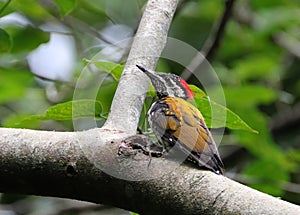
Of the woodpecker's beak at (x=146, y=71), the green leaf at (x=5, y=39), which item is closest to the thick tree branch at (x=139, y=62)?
the woodpecker's beak at (x=146, y=71)

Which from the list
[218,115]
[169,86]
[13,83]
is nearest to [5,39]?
[169,86]

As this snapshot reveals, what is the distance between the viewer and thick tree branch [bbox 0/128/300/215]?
5.87 feet

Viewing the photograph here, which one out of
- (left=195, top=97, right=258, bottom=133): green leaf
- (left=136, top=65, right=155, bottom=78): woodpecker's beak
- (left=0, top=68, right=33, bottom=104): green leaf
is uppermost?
(left=136, top=65, right=155, bottom=78): woodpecker's beak

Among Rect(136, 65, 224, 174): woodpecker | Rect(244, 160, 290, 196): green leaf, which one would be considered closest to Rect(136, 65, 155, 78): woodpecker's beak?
Rect(136, 65, 224, 174): woodpecker

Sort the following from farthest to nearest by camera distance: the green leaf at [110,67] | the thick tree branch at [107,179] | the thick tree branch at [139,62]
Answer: the green leaf at [110,67] → the thick tree branch at [139,62] → the thick tree branch at [107,179]

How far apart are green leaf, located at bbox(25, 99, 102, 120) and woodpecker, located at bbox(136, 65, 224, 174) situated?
0.67ft

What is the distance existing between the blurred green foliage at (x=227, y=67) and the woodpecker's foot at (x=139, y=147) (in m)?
0.86

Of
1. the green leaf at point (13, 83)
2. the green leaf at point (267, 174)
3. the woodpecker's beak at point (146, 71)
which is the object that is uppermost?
the woodpecker's beak at point (146, 71)

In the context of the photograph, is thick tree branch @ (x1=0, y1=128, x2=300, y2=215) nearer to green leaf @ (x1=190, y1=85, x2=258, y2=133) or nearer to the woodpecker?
the woodpecker

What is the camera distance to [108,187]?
1.86 metres

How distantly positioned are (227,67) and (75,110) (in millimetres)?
3408

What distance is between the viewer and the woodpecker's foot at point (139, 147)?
6.23ft

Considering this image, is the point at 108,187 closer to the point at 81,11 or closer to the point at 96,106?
the point at 96,106

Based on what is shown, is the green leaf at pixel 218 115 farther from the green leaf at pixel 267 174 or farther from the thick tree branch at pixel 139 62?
the green leaf at pixel 267 174
